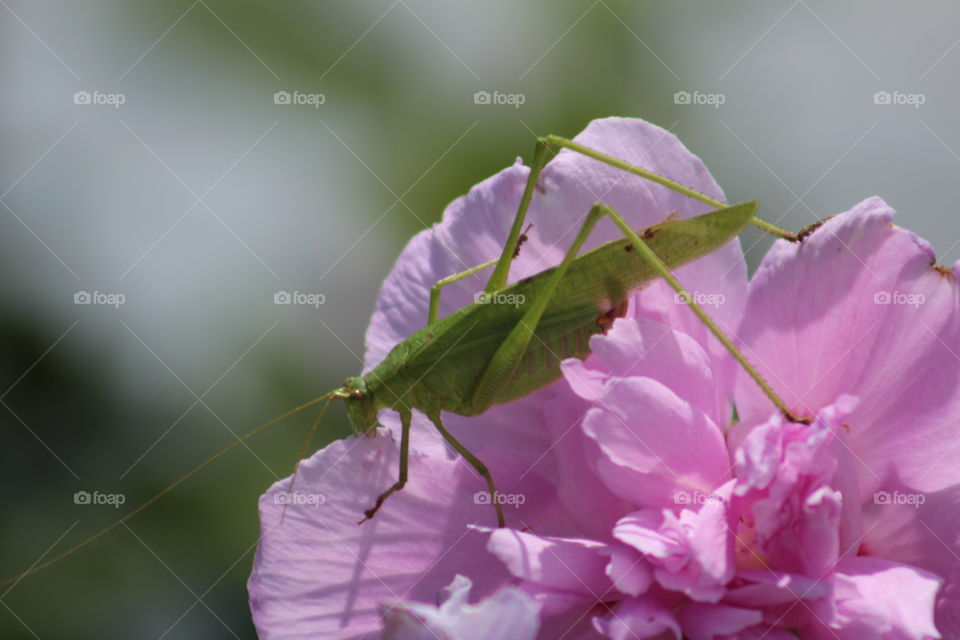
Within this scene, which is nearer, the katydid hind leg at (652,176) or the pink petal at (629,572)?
the pink petal at (629,572)

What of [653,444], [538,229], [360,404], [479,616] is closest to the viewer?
[479,616]

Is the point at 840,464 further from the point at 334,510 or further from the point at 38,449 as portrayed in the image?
the point at 38,449

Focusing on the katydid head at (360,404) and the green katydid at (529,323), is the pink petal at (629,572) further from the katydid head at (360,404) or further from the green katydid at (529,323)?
the katydid head at (360,404)

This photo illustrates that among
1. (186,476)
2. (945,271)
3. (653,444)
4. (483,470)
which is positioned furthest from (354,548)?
(945,271)

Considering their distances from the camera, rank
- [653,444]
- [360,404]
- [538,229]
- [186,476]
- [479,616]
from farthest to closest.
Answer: [186,476] < [360,404] < [538,229] < [653,444] < [479,616]

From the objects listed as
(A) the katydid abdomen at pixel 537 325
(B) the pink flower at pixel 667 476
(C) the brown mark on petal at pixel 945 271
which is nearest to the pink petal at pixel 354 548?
(B) the pink flower at pixel 667 476

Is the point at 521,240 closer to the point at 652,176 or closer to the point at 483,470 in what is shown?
the point at 652,176

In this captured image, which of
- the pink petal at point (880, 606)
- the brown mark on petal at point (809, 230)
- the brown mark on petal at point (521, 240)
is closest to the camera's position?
the pink petal at point (880, 606)
